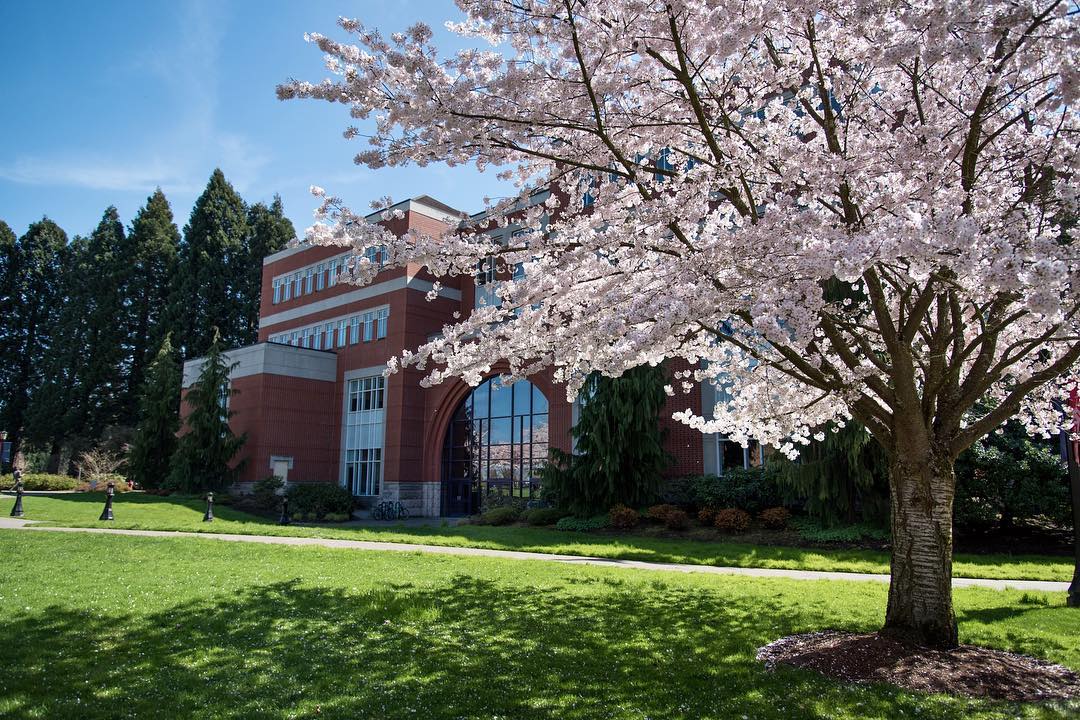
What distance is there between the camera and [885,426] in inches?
292

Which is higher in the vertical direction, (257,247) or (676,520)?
(257,247)

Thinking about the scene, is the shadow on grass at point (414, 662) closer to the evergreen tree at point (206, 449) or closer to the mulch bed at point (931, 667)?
the mulch bed at point (931, 667)

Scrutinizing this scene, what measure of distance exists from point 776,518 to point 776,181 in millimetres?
12166

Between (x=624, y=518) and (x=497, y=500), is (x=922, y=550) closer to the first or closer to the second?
(x=624, y=518)

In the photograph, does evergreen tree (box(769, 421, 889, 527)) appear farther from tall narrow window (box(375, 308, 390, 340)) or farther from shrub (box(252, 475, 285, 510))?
tall narrow window (box(375, 308, 390, 340))

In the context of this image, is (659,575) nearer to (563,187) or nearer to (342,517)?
(563,187)

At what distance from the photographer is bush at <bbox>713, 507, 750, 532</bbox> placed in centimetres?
1716

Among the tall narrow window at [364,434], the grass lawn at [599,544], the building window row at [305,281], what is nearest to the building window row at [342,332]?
the building window row at [305,281]

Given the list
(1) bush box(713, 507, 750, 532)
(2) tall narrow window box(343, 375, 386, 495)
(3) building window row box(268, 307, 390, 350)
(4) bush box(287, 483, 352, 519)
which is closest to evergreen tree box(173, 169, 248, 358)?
(3) building window row box(268, 307, 390, 350)

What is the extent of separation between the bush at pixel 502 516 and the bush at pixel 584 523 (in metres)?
2.72

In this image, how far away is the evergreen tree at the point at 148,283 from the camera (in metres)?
48.9

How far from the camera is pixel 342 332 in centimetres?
3562

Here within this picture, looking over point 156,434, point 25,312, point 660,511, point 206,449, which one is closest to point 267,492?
point 206,449

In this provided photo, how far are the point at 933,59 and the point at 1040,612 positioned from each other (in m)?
6.70
